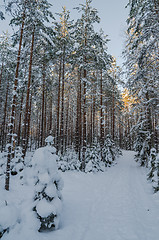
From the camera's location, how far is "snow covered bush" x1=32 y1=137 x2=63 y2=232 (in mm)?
3988

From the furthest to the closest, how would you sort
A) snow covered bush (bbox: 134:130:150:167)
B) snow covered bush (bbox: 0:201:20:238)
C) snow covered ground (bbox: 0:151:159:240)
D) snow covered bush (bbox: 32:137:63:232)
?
1. snow covered bush (bbox: 134:130:150:167)
2. snow covered bush (bbox: 32:137:63:232)
3. snow covered ground (bbox: 0:151:159:240)
4. snow covered bush (bbox: 0:201:20:238)

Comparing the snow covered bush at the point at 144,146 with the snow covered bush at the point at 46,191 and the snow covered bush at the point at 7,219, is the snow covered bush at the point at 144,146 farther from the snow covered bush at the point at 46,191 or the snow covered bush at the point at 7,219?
the snow covered bush at the point at 7,219

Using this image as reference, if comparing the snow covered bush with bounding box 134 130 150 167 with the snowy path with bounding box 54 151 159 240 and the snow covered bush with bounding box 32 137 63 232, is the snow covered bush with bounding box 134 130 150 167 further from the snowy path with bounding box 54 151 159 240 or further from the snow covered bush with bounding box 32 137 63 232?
the snow covered bush with bounding box 32 137 63 232

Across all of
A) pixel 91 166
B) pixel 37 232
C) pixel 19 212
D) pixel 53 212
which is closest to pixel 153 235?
pixel 53 212

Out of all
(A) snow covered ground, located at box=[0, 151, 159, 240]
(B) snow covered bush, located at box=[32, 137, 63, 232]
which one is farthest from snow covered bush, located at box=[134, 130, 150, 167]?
(B) snow covered bush, located at box=[32, 137, 63, 232]

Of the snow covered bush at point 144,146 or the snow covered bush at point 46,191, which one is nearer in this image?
the snow covered bush at point 46,191

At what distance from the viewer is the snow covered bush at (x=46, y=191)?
3.99 metres

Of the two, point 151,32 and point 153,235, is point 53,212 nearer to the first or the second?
point 153,235

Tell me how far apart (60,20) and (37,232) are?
18.2m

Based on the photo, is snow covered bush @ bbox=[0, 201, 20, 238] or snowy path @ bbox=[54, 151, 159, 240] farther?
snowy path @ bbox=[54, 151, 159, 240]

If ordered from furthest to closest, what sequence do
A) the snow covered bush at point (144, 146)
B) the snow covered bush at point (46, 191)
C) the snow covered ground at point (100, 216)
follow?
1. the snow covered bush at point (144, 146)
2. the snow covered bush at point (46, 191)
3. the snow covered ground at point (100, 216)

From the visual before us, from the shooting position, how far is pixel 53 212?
4.03m

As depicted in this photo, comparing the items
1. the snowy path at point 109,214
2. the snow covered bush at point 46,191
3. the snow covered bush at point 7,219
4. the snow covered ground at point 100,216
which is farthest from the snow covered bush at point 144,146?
the snow covered bush at point 7,219

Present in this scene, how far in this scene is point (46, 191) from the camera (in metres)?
4.20
